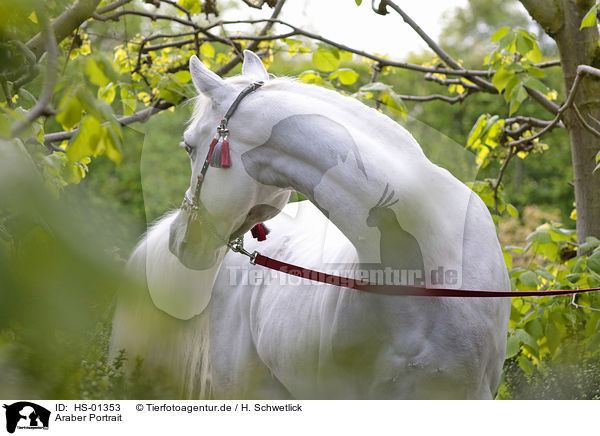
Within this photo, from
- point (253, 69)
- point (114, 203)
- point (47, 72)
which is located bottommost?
point (114, 203)

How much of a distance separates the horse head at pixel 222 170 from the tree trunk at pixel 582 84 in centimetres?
223

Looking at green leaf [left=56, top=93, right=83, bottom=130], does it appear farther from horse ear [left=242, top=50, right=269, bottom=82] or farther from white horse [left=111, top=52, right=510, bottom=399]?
horse ear [left=242, top=50, right=269, bottom=82]

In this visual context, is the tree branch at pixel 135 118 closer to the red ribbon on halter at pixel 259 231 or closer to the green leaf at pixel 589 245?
the red ribbon on halter at pixel 259 231

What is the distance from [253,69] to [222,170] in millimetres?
505

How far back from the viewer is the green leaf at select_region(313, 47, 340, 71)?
415cm

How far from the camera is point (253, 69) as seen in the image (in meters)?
2.54

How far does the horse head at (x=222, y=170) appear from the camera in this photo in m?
2.22

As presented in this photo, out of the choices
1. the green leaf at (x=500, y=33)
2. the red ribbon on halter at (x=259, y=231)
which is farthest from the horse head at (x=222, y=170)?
the green leaf at (x=500, y=33)

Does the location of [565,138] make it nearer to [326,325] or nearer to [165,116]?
[165,116]

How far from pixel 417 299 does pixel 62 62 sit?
4.68 ft

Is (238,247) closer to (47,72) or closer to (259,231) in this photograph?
(259,231)

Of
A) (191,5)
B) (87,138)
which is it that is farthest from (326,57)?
(87,138)

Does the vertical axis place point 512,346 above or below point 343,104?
below

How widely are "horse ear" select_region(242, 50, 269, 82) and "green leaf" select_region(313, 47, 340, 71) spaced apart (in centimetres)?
161
